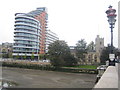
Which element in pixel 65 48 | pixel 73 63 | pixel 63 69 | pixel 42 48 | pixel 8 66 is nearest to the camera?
pixel 63 69

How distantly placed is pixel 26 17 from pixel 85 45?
32.6m

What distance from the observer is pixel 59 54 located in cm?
4012

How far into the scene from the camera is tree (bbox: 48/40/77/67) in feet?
128

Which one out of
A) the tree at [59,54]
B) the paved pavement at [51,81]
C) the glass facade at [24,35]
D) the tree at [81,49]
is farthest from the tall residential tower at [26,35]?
the paved pavement at [51,81]

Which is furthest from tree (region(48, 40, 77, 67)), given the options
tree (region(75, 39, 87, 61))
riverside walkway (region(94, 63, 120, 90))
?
riverside walkway (region(94, 63, 120, 90))

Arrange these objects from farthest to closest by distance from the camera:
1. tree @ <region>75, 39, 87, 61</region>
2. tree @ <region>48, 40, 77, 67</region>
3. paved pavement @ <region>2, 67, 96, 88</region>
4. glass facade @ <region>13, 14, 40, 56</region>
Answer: glass facade @ <region>13, 14, 40, 56</region> → tree @ <region>75, 39, 87, 61</region> → tree @ <region>48, 40, 77, 67</region> → paved pavement @ <region>2, 67, 96, 88</region>

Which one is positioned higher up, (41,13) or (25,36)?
(41,13)

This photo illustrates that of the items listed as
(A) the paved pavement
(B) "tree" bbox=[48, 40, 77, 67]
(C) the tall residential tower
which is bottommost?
(A) the paved pavement

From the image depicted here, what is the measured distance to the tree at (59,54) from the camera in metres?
39.1

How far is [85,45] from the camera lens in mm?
48781

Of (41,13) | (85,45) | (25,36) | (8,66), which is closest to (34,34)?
(25,36)

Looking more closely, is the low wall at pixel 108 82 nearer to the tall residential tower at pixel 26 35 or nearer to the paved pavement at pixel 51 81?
the paved pavement at pixel 51 81

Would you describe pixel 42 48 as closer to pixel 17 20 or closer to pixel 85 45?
pixel 17 20

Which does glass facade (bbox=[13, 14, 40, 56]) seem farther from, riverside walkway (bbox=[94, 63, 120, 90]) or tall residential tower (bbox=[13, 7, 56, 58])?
riverside walkway (bbox=[94, 63, 120, 90])
